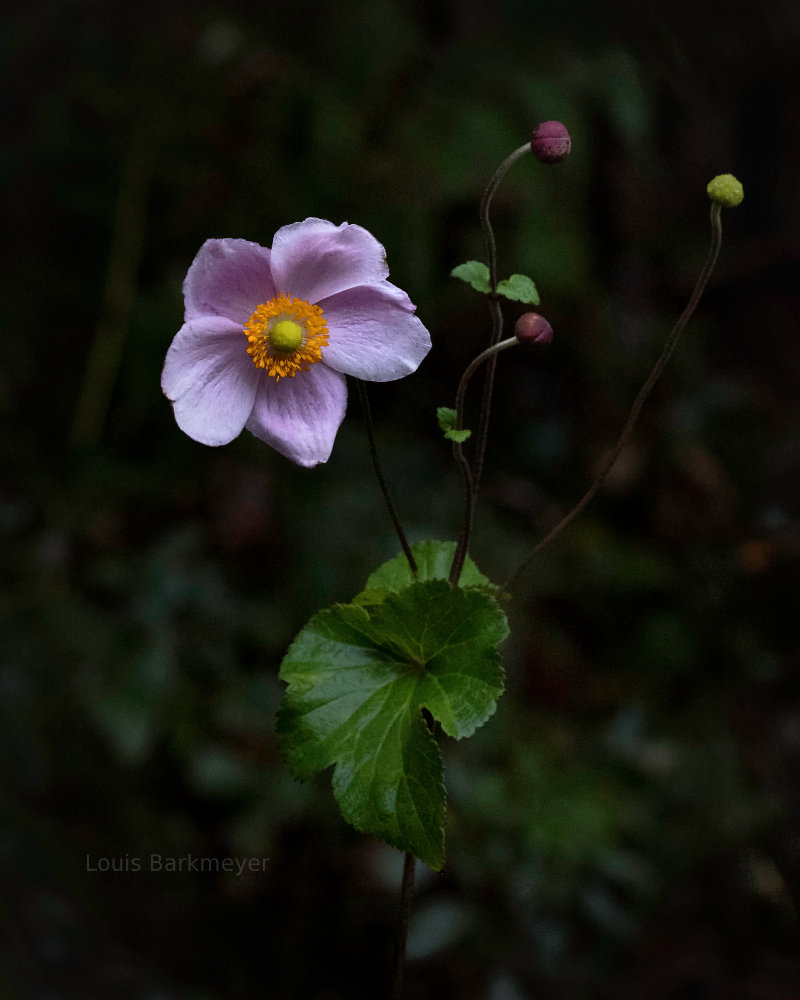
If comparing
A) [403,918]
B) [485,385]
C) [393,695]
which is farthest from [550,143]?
[403,918]

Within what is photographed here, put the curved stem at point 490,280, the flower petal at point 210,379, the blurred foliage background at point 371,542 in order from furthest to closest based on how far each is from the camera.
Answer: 1. the blurred foliage background at point 371,542
2. the flower petal at point 210,379
3. the curved stem at point 490,280

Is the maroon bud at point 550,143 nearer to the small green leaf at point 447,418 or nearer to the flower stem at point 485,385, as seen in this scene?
the flower stem at point 485,385

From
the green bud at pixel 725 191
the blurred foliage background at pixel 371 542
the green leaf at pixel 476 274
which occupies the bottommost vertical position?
the blurred foliage background at pixel 371 542

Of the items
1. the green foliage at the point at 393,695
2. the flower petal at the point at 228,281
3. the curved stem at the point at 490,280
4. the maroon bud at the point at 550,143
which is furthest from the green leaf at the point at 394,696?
the maroon bud at the point at 550,143

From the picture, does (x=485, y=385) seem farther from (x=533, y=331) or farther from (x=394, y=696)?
(x=394, y=696)

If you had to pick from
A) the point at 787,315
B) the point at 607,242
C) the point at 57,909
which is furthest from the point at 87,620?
the point at 787,315

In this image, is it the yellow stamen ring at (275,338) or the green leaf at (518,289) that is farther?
the yellow stamen ring at (275,338)

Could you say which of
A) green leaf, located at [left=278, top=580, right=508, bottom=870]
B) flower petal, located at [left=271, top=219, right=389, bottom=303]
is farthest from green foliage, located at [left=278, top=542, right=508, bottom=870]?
flower petal, located at [left=271, top=219, right=389, bottom=303]
